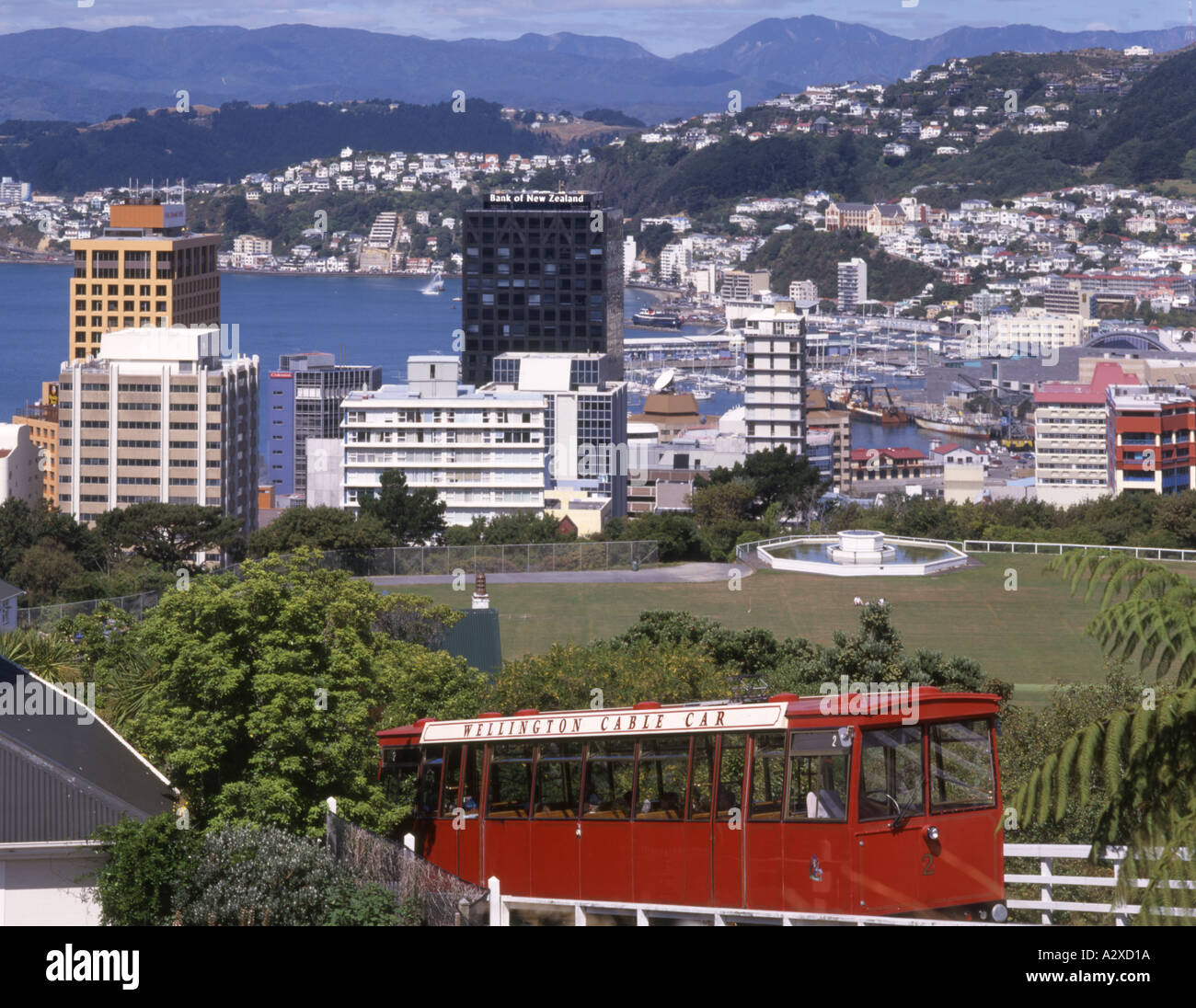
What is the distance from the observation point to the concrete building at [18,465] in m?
79.1

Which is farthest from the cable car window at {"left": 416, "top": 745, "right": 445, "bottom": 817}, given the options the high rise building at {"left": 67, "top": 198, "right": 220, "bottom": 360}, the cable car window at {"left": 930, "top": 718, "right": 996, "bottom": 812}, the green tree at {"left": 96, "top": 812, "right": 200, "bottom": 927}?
the high rise building at {"left": 67, "top": 198, "right": 220, "bottom": 360}

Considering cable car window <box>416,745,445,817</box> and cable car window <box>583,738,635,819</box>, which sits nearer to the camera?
cable car window <box>583,738,635,819</box>

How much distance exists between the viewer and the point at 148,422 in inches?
3255

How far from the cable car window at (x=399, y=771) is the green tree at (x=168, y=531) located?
1515 inches

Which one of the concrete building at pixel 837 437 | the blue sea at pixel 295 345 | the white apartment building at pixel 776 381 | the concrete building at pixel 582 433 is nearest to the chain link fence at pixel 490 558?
the concrete building at pixel 582 433

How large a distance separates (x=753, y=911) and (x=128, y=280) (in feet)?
369

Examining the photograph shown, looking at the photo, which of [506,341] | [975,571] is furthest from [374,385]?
[975,571]

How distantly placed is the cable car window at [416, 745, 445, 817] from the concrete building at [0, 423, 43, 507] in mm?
70797

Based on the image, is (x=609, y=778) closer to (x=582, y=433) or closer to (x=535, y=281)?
(x=582, y=433)

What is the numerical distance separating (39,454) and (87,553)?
37.6 metres

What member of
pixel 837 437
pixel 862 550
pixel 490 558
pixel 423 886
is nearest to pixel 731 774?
pixel 423 886

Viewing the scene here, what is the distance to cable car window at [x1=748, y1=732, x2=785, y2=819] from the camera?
894 cm
